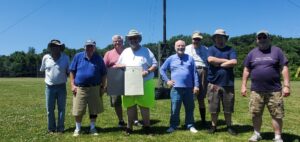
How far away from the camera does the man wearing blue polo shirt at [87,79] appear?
27.1ft

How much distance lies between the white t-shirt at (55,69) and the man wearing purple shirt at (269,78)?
372 cm

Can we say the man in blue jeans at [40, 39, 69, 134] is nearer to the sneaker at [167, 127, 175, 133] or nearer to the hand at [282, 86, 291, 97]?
the sneaker at [167, 127, 175, 133]

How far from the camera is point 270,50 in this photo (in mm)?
7367

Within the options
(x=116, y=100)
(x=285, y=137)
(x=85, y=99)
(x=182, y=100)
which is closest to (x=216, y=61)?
(x=182, y=100)

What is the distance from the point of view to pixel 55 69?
856 cm

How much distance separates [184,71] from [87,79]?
6.31ft

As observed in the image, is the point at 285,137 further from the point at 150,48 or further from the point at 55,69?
the point at 150,48

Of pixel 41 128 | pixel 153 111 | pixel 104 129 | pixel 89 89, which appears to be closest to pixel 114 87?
pixel 89 89

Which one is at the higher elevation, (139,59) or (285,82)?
(139,59)

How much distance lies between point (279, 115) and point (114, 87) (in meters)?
3.23

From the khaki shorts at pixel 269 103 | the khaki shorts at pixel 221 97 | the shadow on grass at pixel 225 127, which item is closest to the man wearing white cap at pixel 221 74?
the khaki shorts at pixel 221 97

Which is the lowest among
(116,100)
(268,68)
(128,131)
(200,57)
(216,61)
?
(128,131)

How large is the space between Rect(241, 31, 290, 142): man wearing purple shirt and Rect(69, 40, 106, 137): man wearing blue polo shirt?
2.97 metres

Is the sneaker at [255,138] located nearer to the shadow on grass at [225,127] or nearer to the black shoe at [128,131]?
the shadow on grass at [225,127]
